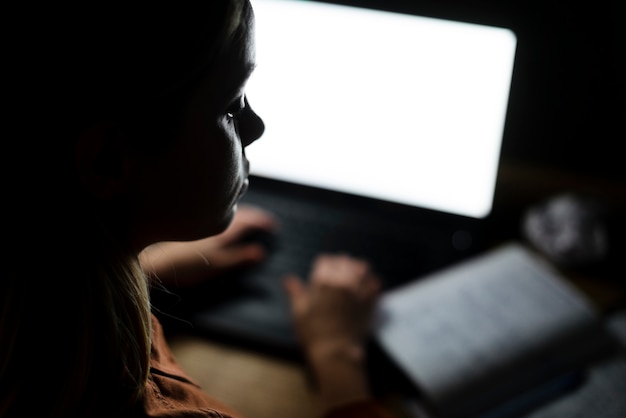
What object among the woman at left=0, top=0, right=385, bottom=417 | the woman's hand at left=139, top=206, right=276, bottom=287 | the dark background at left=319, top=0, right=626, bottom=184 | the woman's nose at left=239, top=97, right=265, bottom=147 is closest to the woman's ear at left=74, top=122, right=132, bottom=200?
the woman at left=0, top=0, right=385, bottom=417

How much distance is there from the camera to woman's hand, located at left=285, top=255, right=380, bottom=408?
70 centimetres

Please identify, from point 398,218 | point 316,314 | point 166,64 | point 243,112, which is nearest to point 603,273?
point 398,218

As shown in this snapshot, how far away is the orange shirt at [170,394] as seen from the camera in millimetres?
455

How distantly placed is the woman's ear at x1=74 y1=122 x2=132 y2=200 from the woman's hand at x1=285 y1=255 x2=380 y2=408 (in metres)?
0.38

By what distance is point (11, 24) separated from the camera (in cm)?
36

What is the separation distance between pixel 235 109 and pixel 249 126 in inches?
1.4

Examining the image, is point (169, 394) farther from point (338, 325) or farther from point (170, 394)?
point (338, 325)

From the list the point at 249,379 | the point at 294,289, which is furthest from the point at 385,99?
the point at 249,379

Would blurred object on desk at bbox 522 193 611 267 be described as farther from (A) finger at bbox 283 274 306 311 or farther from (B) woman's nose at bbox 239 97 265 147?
(B) woman's nose at bbox 239 97 265 147

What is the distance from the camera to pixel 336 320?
0.77 metres

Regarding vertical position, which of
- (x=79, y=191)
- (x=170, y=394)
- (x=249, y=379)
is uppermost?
(x=79, y=191)

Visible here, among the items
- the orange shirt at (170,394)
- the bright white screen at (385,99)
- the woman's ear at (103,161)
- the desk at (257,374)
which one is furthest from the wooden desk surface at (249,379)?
the woman's ear at (103,161)

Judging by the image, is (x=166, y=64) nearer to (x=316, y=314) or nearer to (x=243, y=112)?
(x=243, y=112)

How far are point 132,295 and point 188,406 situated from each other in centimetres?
10
